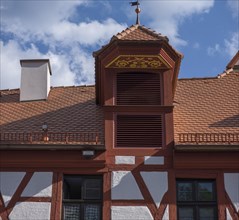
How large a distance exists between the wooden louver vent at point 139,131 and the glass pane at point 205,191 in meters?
1.31

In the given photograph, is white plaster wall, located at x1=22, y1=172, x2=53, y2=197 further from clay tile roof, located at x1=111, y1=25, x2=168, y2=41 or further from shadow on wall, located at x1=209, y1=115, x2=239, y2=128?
shadow on wall, located at x1=209, y1=115, x2=239, y2=128

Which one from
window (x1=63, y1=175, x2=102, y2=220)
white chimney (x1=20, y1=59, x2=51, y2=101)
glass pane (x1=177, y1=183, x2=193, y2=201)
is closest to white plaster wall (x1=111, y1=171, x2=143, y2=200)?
window (x1=63, y1=175, x2=102, y2=220)

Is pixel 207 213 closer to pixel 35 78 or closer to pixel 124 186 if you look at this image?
pixel 124 186

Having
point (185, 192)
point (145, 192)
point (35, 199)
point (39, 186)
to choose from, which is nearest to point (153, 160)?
point (145, 192)

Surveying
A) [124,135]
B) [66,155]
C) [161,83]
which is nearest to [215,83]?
[161,83]

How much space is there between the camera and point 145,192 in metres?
12.7

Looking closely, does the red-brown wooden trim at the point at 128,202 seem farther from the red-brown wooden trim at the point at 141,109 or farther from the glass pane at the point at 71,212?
the red-brown wooden trim at the point at 141,109

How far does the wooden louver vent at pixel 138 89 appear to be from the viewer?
13867mm

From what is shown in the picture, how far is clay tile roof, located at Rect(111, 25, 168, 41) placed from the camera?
45.6 ft

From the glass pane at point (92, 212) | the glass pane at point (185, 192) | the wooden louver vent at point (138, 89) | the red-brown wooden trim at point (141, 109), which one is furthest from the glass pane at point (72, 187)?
the glass pane at point (185, 192)

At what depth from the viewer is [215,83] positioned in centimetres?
1650

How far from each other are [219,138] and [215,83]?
3.41m

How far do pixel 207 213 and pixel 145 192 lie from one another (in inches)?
55.9

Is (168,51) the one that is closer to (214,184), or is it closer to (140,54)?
(140,54)
